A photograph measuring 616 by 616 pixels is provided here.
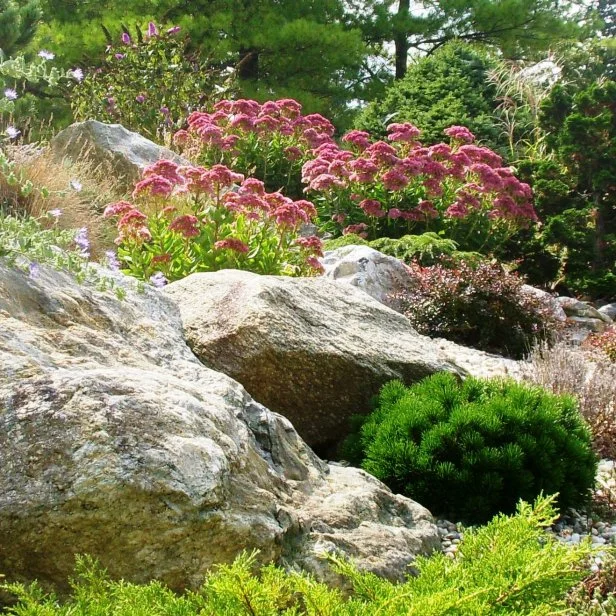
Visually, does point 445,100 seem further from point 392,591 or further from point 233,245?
point 392,591

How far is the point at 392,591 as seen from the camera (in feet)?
6.06

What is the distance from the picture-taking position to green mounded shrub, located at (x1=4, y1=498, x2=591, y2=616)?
→ 1.69 meters

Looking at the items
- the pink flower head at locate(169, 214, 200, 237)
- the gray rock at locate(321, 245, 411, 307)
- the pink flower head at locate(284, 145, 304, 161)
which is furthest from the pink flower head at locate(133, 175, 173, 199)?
the pink flower head at locate(284, 145, 304, 161)

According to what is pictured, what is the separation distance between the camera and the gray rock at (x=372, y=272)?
26.7 feet

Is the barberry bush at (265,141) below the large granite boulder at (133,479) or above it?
above

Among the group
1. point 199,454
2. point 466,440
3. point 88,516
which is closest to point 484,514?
point 466,440

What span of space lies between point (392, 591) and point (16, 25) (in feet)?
50.5

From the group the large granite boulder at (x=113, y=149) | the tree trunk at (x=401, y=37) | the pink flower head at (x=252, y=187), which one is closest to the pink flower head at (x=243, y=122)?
the large granite boulder at (x=113, y=149)

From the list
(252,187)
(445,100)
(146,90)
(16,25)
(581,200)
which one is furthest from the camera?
(445,100)

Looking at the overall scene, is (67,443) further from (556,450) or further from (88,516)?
(556,450)

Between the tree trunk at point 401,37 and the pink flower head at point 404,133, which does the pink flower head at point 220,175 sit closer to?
the pink flower head at point 404,133

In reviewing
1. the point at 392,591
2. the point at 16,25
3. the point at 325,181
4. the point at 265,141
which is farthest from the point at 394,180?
the point at 16,25

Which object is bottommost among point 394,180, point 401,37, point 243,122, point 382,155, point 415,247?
point 415,247

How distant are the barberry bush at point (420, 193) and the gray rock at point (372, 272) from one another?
4.94 ft
